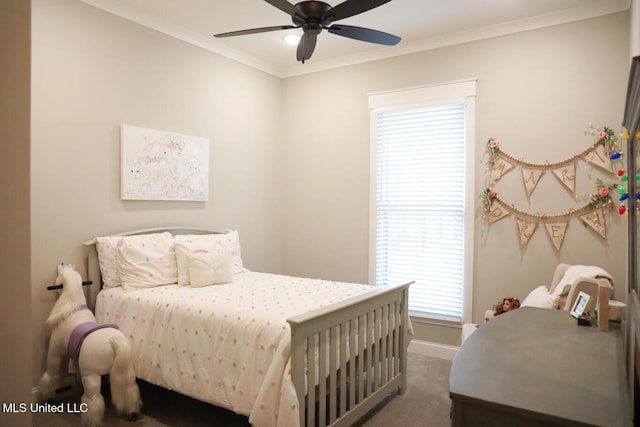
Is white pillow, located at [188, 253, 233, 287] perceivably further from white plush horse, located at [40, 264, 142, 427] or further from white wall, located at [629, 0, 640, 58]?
white wall, located at [629, 0, 640, 58]

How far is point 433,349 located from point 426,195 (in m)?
1.41

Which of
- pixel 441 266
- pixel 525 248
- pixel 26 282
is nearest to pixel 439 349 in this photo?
pixel 441 266

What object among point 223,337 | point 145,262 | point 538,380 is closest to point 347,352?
point 223,337

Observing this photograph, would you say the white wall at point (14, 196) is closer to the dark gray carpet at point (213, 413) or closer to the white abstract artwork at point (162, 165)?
the dark gray carpet at point (213, 413)

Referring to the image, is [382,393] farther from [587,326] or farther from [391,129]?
[391,129]

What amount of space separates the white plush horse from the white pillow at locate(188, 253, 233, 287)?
0.66 metres

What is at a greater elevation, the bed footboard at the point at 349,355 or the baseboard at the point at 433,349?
the bed footboard at the point at 349,355

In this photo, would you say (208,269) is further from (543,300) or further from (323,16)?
(543,300)

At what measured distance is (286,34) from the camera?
3736 millimetres

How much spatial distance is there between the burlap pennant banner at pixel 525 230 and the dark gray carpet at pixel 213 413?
1.31 m

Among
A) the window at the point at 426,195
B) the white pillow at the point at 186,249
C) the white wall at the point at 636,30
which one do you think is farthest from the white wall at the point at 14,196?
the window at the point at 426,195

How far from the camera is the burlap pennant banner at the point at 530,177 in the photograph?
341 centimetres

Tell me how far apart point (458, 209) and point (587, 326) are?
197 cm

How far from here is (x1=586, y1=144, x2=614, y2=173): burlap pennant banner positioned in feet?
10.3
